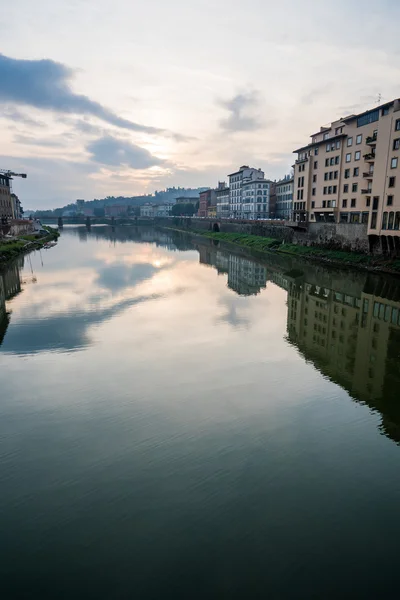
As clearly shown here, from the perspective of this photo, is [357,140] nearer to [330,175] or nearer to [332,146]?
[332,146]

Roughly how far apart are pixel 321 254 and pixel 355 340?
37194 mm

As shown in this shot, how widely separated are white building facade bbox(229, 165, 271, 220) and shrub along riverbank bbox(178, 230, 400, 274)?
3145 cm

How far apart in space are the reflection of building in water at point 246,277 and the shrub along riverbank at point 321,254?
9646 millimetres

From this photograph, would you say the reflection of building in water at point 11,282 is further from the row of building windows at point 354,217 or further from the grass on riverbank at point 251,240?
the row of building windows at point 354,217

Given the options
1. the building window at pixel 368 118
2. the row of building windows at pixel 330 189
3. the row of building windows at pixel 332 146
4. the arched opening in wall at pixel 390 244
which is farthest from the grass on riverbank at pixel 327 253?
the building window at pixel 368 118

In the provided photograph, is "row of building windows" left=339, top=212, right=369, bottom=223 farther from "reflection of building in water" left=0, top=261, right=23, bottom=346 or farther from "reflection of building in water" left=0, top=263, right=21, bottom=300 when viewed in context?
"reflection of building in water" left=0, top=261, right=23, bottom=346

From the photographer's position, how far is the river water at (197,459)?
26.1 feet

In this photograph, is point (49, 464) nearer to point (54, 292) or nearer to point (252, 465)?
point (252, 465)

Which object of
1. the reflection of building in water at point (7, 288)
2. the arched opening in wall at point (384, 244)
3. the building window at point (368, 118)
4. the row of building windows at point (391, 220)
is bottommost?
the reflection of building in water at point (7, 288)

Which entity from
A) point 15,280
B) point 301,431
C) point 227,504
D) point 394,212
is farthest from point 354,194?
point 227,504

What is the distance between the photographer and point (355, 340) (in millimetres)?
23656

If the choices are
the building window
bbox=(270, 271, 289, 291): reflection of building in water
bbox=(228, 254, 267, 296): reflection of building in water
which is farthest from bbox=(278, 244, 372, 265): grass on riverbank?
the building window

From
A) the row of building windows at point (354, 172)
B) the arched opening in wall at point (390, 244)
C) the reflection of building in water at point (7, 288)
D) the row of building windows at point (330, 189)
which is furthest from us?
the row of building windows at point (330, 189)

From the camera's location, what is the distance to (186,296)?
34.8 meters
